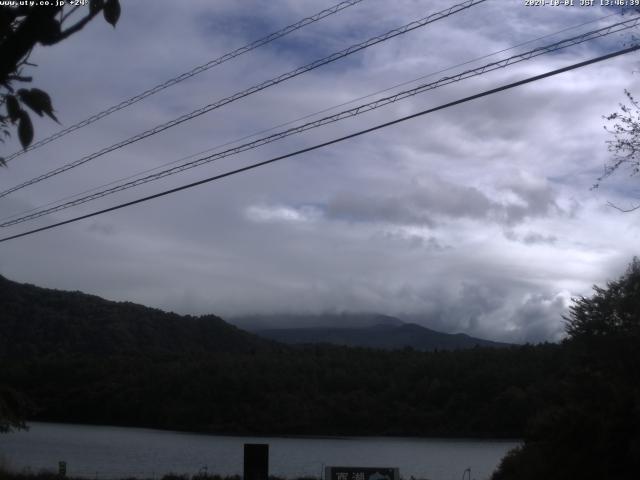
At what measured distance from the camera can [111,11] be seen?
432cm

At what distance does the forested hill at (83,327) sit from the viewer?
57.8 metres

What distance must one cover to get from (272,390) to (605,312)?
36389mm

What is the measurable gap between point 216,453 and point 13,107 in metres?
36.9

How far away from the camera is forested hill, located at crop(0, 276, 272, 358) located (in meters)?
57.8

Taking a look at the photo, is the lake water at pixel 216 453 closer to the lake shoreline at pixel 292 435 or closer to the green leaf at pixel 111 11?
the lake shoreline at pixel 292 435

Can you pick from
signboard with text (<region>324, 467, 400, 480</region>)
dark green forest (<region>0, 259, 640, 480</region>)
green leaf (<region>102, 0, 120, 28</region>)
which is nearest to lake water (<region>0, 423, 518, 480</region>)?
dark green forest (<region>0, 259, 640, 480</region>)

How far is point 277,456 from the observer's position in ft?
128

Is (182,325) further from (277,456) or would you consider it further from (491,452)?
(491,452)

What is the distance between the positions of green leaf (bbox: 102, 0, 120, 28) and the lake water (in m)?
27.4

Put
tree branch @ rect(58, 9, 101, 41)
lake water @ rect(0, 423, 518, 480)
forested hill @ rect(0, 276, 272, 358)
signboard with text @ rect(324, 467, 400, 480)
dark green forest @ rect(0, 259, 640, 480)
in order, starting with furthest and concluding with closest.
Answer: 1. forested hill @ rect(0, 276, 272, 358)
2. dark green forest @ rect(0, 259, 640, 480)
3. lake water @ rect(0, 423, 518, 480)
4. signboard with text @ rect(324, 467, 400, 480)
5. tree branch @ rect(58, 9, 101, 41)

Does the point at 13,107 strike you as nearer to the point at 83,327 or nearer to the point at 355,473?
the point at 355,473

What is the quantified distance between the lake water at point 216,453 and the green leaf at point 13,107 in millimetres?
27237

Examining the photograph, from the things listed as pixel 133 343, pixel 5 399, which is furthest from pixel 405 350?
pixel 5 399

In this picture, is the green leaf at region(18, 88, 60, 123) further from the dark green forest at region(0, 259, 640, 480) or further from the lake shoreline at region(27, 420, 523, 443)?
the lake shoreline at region(27, 420, 523, 443)
